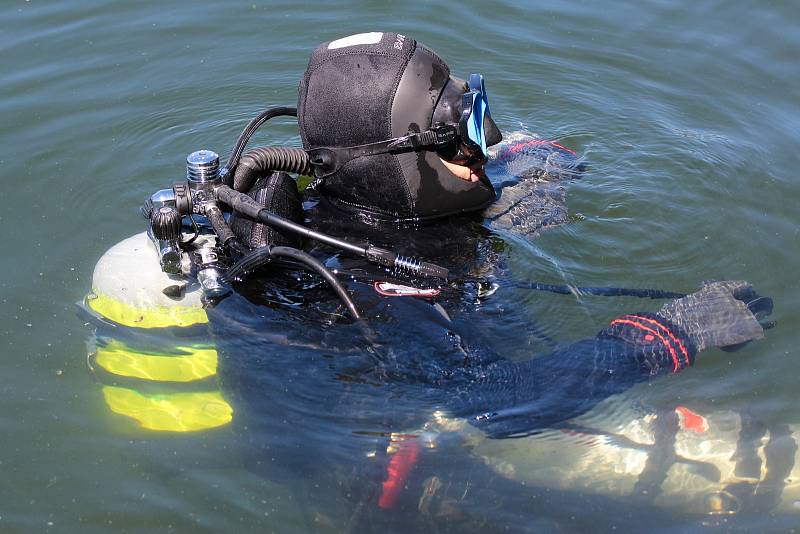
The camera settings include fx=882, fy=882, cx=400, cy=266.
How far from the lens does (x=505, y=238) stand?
3.94 metres

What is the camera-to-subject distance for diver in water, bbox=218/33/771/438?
313cm

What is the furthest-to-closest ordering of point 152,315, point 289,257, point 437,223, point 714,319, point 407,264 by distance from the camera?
point 437,223 → point 152,315 → point 714,319 → point 407,264 → point 289,257

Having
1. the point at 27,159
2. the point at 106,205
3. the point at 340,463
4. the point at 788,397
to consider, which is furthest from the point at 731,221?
the point at 27,159

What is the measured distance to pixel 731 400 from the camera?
11.4 feet

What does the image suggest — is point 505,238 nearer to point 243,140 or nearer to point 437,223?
point 437,223

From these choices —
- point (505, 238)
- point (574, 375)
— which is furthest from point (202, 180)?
point (574, 375)

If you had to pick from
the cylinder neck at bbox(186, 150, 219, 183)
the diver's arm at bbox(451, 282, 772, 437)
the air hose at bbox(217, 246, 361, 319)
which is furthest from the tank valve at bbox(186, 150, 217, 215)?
the diver's arm at bbox(451, 282, 772, 437)

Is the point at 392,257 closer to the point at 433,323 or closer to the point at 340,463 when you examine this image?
the point at 433,323

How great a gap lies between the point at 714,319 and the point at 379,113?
148 cm

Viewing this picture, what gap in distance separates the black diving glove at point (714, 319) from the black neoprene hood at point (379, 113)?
1.02m

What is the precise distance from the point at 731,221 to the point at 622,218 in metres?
0.59

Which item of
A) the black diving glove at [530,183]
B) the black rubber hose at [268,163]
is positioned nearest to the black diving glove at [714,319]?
the black diving glove at [530,183]

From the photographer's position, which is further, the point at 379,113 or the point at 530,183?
the point at 530,183

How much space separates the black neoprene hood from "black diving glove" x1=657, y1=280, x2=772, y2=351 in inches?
40.1
